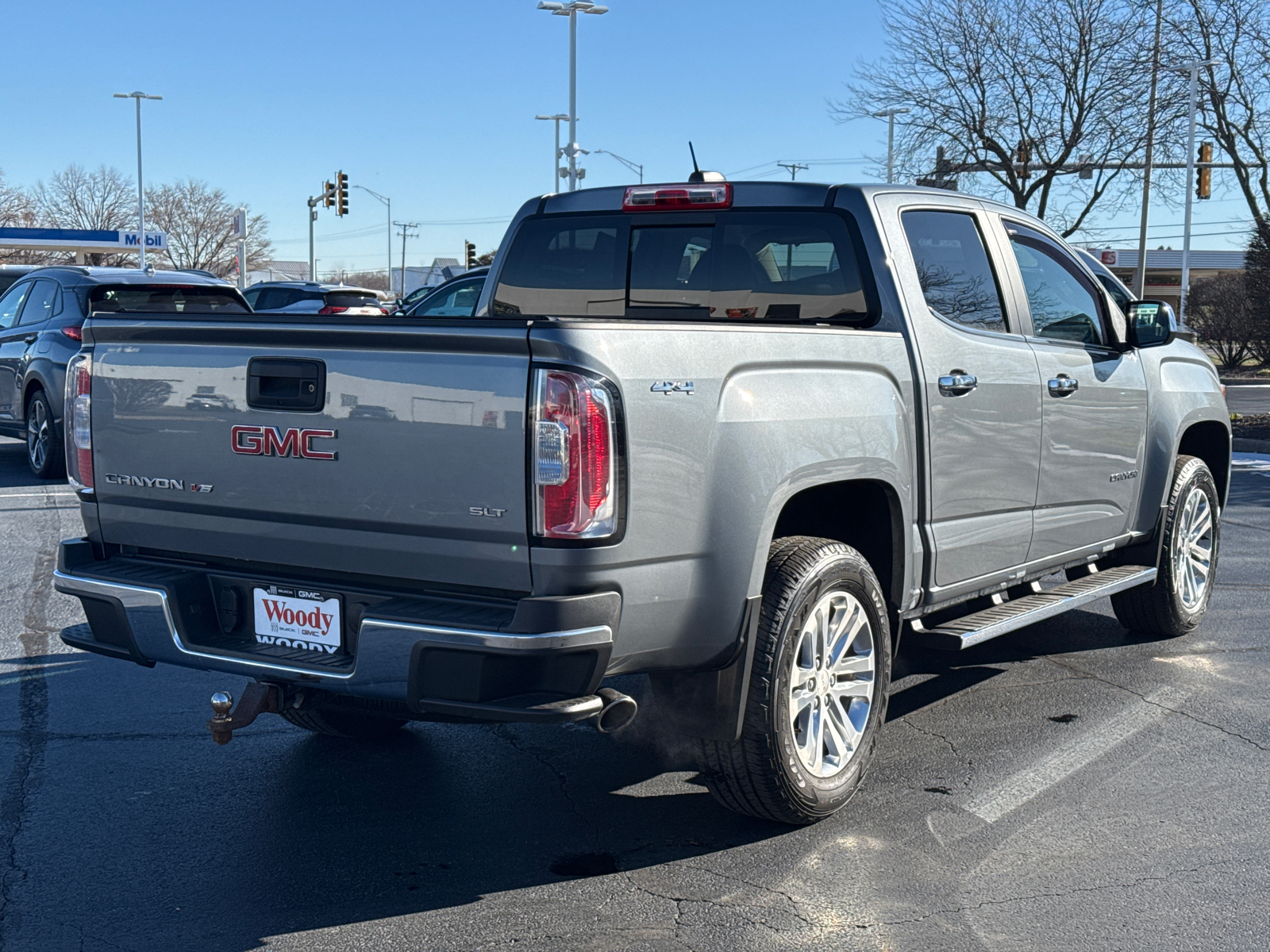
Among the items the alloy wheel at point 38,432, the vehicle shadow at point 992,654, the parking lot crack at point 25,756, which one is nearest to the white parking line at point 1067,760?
the vehicle shadow at point 992,654

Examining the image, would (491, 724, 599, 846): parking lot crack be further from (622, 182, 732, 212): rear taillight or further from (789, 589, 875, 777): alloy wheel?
(622, 182, 732, 212): rear taillight

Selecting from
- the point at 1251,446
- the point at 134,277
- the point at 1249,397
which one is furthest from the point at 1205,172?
the point at 134,277

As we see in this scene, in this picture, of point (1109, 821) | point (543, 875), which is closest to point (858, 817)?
point (1109, 821)

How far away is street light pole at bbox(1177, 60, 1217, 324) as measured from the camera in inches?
1053

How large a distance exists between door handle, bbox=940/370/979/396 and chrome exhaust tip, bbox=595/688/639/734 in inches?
68.7

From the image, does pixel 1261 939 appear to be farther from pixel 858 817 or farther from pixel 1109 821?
pixel 858 817

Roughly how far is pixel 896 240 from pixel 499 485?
6.77ft

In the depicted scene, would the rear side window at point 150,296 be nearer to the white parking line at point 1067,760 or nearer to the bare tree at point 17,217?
the white parking line at point 1067,760

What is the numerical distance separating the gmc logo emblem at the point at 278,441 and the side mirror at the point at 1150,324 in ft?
12.6

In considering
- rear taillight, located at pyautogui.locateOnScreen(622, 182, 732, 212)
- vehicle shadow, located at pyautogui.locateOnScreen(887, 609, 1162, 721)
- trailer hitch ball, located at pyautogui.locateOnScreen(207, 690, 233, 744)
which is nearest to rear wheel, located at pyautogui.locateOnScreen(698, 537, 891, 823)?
vehicle shadow, located at pyautogui.locateOnScreen(887, 609, 1162, 721)

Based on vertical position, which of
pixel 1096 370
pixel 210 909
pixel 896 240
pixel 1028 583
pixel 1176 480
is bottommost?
pixel 210 909

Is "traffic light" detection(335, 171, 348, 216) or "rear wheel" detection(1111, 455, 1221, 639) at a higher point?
"traffic light" detection(335, 171, 348, 216)

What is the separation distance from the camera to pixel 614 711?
340 centimetres

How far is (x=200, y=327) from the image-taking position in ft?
12.2
